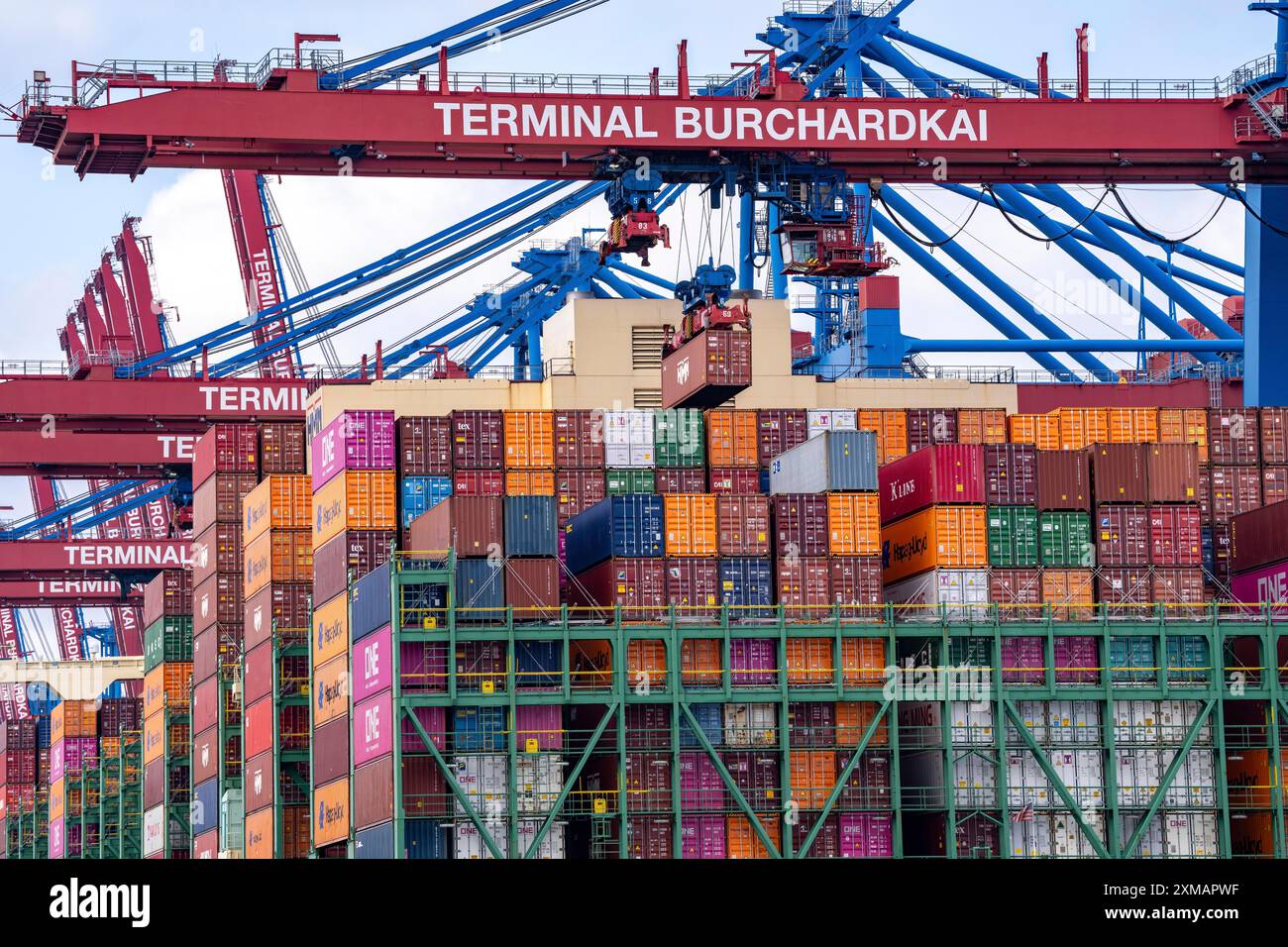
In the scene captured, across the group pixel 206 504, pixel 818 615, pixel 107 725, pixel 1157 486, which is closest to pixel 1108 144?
pixel 1157 486

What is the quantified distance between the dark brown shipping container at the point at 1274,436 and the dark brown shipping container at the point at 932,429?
7.75 metres

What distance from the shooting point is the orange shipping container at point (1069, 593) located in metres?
46.4

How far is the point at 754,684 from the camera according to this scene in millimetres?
45125

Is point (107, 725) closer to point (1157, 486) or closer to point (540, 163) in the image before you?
point (540, 163)

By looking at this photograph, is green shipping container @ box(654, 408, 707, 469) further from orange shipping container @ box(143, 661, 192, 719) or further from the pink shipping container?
orange shipping container @ box(143, 661, 192, 719)

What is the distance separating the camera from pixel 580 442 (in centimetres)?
5072

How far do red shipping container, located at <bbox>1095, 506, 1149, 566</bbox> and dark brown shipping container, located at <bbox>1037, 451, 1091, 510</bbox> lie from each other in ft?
1.86

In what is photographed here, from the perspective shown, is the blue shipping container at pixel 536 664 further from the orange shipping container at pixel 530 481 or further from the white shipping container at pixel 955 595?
the white shipping container at pixel 955 595

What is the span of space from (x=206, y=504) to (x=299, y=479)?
8.57 meters

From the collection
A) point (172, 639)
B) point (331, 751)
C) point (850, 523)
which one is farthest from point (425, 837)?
Answer: point (172, 639)

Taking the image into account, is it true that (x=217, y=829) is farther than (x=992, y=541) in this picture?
Yes

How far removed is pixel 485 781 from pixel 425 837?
72.3 inches
